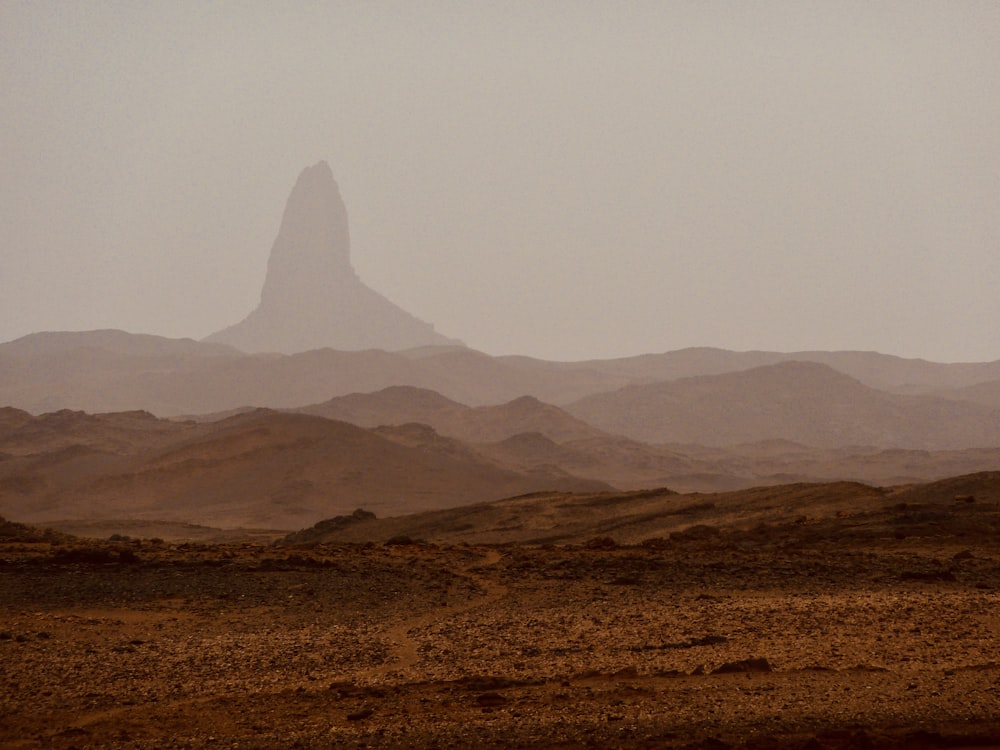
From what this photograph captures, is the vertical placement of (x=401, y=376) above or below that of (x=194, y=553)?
above

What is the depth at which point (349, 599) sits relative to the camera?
17109mm

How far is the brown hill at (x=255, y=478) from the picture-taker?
6500 cm

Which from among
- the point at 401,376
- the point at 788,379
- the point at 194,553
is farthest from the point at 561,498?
the point at 401,376

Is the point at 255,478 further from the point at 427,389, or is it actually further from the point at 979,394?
the point at 979,394

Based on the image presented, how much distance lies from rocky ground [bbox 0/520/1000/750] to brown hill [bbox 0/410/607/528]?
1667 inches

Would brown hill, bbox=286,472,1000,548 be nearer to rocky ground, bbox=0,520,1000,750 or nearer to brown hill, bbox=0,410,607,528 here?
rocky ground, bbox=0,520,1000,750

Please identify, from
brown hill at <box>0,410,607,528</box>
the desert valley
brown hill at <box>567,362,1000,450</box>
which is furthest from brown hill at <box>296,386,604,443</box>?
the desert valley

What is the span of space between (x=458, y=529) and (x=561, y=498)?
21.7 feet

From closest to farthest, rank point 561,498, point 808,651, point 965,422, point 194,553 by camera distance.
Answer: point 808,651 < point 194,553 < point 561,498 < point 965,422

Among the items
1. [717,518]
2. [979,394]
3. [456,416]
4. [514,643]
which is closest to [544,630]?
[514,643]

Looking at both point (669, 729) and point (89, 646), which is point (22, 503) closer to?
point (89, 646)

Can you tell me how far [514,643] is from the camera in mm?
14172

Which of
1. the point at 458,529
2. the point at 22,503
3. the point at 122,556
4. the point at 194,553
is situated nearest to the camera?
the point at 122,556

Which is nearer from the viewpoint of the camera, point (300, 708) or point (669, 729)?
point (669, 729)
